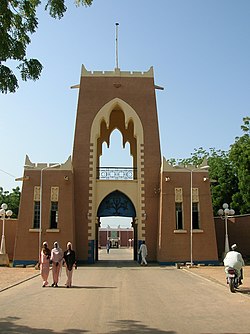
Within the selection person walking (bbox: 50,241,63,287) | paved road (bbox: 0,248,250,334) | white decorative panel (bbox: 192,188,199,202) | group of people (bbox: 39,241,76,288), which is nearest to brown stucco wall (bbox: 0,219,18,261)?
white decorative panel (bbox: 192,188,199,202)

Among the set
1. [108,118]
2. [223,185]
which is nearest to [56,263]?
[108,118]

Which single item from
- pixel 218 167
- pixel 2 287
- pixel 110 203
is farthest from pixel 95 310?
pixel 218 167

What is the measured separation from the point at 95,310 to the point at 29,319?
62.6 inches

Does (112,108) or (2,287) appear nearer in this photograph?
(2,287)

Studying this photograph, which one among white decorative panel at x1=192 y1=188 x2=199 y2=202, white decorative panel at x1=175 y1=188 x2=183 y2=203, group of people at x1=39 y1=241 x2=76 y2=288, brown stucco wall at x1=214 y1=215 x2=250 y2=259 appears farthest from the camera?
brown stucco wall at x1=214 y1=215 x2=250 y2=259

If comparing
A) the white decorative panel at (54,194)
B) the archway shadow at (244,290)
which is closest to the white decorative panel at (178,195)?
the white decorative panel at (54,194)

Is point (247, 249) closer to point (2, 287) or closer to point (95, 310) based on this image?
point (2, 287)

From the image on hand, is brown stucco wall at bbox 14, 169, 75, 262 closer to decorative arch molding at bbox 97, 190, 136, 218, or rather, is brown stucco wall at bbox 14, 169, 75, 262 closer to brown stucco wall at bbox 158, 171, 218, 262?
decorative arch molding at bbox 97, 190, 136, 218

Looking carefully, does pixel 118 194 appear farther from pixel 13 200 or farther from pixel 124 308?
pixel 13 200

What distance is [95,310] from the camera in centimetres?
977

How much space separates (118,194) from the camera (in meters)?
27.3

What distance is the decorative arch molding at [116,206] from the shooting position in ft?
89.3

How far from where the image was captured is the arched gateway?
80.7 feet

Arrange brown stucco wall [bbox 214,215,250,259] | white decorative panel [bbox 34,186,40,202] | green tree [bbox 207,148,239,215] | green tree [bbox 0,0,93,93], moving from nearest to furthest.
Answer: green tree [bbox 0,0,93,93]
white decorative panel [bbox 34,186,40,202]
brown stucco wall [bbox 214,215,250,259]
green tree [bbox 207,148,239,215]
